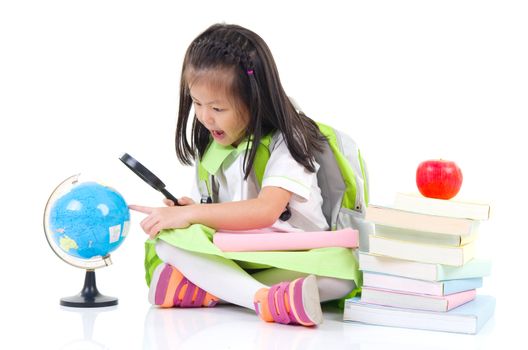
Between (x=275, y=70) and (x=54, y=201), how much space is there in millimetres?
1014

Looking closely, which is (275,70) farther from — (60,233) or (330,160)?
(60,233)

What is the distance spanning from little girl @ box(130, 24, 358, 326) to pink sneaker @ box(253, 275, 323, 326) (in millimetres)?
20

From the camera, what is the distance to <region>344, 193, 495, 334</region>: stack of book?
3451 mm

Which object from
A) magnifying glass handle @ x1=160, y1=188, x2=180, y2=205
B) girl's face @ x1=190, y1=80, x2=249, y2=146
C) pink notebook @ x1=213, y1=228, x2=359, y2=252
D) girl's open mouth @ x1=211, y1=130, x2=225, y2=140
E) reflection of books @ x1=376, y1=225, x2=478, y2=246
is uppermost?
girl's face @ x1=190, y1=80, x2=249, y2=146

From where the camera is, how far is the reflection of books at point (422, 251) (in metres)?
3.45

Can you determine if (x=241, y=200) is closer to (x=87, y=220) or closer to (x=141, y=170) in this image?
(x=141, y=170)

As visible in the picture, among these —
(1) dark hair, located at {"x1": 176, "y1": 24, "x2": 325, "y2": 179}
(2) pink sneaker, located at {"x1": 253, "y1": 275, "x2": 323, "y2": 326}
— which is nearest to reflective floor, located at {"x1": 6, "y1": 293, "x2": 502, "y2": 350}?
(2) pink sneaker, located at {"x1": 253, "y1": 275, "x2": 323, "y2": 326}

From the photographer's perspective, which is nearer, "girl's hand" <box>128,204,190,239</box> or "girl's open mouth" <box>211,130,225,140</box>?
"girl's hand" <box>128,204,190,239</box>

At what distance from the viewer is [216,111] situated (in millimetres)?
3820

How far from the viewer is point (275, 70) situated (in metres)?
3.86

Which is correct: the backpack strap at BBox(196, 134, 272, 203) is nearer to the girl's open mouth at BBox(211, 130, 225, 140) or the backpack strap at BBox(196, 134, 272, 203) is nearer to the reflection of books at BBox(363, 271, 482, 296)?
the girl's open mouth at BBox(211, 130, 225, 140)

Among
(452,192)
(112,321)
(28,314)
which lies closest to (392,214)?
(452,192)

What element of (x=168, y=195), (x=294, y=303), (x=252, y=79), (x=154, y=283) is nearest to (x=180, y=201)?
(x=168, y=195)

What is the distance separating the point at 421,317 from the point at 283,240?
61 centimetres
